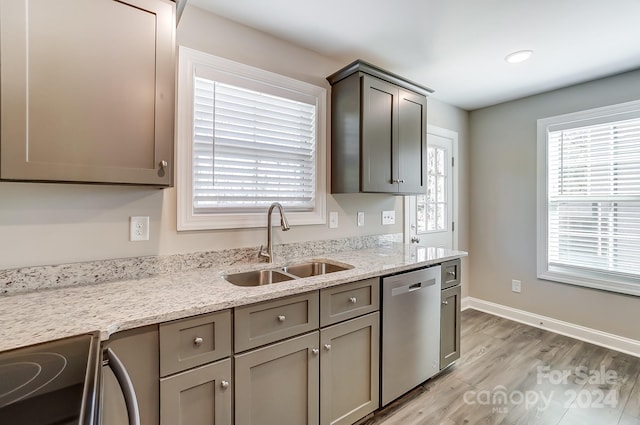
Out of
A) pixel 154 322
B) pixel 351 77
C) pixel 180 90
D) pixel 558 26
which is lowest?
pixel 154 322

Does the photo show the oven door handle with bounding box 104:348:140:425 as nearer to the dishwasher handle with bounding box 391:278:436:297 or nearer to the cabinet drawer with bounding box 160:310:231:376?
the cabinet drawer with bounding box 160:310:231:376

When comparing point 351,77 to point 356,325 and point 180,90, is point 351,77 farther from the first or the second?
point 356,325

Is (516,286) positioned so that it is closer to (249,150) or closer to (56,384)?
(249,150)

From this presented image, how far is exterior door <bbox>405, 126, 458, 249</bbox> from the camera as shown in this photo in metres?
3.09

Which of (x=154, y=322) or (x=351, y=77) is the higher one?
(x=351, y=77)

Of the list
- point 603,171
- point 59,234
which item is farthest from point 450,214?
point 59,234

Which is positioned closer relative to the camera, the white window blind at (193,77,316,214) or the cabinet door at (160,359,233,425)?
the cabinet door at (160,359,233,425)

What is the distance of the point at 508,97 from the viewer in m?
3.23

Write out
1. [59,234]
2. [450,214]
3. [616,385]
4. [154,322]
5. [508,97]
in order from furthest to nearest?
[450,214] < [508,97] < [616,385] < [59,234] < [154,322]

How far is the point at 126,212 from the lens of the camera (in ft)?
5.08

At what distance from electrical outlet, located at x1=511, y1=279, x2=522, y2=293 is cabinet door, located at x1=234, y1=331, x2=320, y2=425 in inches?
112

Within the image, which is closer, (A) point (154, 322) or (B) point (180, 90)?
(A) point (154, 322)

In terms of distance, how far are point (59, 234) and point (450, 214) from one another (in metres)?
3.46

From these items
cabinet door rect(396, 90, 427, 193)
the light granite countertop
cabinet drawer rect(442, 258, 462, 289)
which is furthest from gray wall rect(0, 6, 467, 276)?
cabinet drawer rect(442, 258, 462, 289)
